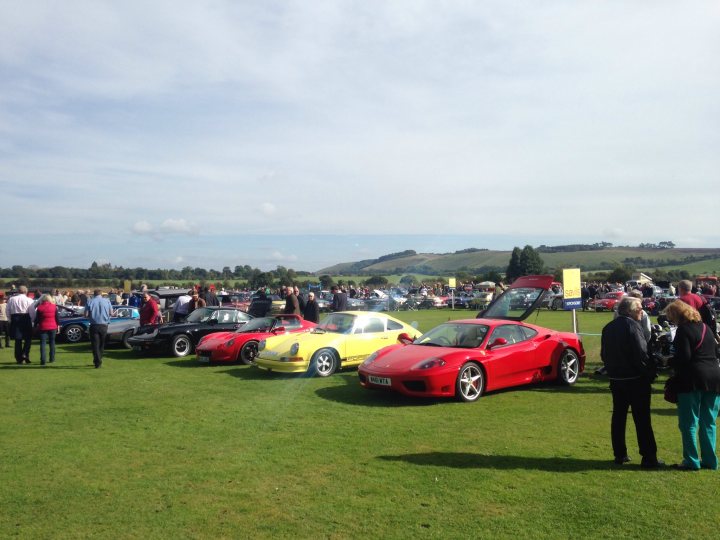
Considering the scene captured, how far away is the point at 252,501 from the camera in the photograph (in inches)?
199

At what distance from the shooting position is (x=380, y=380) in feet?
30.3

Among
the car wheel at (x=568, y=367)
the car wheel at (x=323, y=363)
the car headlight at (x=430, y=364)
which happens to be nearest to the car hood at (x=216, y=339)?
the car wheel at (x=323, y=363)

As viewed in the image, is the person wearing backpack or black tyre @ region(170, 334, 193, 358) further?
black tyre @ region(170, 334, 193, 358)

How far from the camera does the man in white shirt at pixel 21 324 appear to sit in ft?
45.8

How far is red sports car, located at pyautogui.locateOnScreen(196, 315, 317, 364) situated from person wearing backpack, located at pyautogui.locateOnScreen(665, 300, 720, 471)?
9.00 m

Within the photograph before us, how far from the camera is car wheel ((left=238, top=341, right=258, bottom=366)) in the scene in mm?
13492

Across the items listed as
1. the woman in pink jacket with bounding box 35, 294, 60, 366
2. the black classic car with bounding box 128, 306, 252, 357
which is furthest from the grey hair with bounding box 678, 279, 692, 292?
the woman in pink jacket with bounding box 35, 294, 60, 366

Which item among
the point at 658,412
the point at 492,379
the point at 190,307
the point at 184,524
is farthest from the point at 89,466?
the point at 190,307

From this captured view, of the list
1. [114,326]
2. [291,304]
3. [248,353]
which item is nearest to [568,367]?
[248,353]

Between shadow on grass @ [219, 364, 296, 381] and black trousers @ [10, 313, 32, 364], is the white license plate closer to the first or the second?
shadow on grass @ [219, 364, 296, 381]

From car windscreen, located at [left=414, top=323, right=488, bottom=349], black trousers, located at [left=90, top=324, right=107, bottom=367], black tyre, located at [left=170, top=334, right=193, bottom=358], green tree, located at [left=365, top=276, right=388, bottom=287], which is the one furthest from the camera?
green tree, located at [left=365, top=276, right=388, bottom=287]

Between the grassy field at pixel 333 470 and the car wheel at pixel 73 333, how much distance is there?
9478mm

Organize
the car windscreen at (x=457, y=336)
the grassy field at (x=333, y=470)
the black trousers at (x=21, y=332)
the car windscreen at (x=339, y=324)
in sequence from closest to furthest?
1. the grassy field at (x=333, y=470)
2. the car windscreen at (x=457, y=336)
3. the car windscreen at (x=339, y=324)
4. the black trousers at (x=21, y=332)

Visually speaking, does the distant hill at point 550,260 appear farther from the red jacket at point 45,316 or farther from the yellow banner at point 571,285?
the red jacket at point 45,316
